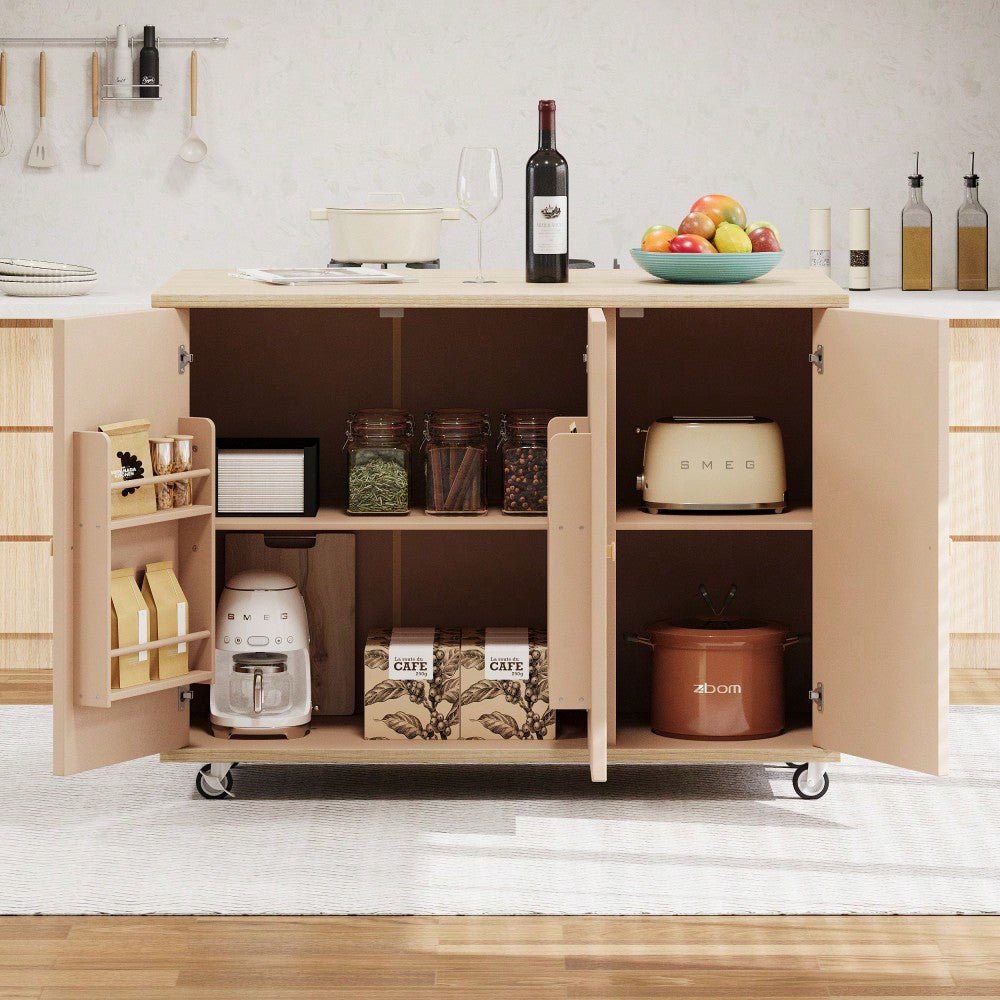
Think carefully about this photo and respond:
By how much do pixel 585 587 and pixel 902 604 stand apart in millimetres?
553

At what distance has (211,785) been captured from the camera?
303cm

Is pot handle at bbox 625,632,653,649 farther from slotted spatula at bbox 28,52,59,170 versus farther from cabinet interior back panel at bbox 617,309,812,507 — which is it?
slotted spatula at bbox 28,52,59,170

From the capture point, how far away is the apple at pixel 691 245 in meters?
2.96

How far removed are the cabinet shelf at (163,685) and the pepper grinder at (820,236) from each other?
2.43 meters

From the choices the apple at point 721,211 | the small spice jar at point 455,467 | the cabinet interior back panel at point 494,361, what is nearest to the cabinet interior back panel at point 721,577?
the cabinet interior back panel at point 494,361

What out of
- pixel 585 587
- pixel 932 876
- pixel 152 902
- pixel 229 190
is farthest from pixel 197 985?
pixel 229 190

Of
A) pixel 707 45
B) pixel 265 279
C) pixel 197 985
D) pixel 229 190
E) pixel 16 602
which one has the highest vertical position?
pixel 707 45

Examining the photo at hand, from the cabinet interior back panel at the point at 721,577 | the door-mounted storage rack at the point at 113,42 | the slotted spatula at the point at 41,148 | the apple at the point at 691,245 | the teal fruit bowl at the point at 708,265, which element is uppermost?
the door-mounted storage rack at the point at 113,42

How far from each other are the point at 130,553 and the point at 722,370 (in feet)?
4.04

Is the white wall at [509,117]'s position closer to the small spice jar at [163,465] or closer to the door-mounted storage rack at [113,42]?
the door-mounted storage rack at [113,42]

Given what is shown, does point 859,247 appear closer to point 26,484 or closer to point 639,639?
point 639,639

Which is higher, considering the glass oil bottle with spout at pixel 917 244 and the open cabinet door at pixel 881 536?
the glass oil bottle with spout at pixel 917 244

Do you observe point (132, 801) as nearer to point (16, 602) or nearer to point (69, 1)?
point (16, 602)

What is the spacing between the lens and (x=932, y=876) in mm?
2623
